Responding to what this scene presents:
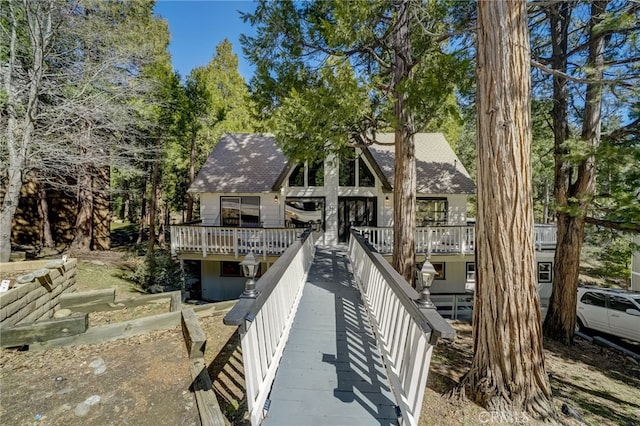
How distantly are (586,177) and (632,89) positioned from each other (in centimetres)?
227

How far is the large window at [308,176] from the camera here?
13.1 meters

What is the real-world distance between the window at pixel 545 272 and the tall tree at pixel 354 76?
8586 mm

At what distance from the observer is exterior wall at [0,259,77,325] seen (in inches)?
185

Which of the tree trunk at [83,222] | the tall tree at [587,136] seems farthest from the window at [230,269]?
the tall tree at [587,136]

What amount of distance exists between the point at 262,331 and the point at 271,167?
11712 mm

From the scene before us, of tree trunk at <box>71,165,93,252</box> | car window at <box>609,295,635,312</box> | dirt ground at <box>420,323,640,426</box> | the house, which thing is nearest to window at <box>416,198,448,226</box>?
the house

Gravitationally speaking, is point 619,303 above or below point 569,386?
above

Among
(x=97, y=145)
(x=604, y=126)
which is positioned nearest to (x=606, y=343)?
(x=604, y=126)

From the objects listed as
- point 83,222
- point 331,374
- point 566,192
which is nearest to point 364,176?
point 566,192

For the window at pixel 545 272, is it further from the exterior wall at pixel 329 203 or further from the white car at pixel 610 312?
the exterior wall at pixel 329 203

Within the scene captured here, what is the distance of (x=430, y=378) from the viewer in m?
4.12

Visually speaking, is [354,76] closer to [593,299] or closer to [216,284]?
[593,299]

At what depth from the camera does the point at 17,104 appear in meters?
8.09

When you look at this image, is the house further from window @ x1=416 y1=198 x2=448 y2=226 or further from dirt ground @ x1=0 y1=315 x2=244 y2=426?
dirt ground @ x1=0 y1=315 x2=244 y2=426
